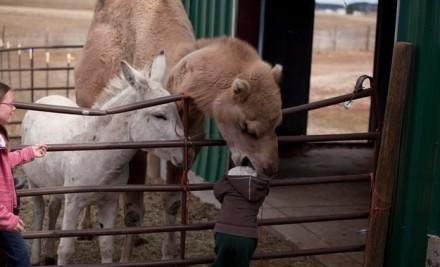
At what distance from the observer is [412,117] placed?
432cm

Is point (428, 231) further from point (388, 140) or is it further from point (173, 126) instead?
point (173, 126)

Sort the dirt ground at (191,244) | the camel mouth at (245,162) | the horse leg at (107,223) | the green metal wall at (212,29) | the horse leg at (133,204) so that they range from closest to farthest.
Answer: the camel mouth at (245,162) < the horse leg at (107,223) < the horse leg at (133,204) < the dirt ground at (191,244) < the green metal wall at (212,29)

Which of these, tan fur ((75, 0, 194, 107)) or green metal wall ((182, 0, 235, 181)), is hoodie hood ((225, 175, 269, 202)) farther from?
green metal wall ((182, 0, 235, 181))

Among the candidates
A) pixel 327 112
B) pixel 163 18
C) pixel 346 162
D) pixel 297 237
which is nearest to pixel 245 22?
pixel 163 18

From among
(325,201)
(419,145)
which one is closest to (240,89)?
(419,145)

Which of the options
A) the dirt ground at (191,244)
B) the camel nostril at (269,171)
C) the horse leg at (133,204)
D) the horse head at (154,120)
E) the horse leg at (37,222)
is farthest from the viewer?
the dirt ground at (191,244)

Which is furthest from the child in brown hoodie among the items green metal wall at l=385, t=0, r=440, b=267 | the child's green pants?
green metal wall at l=385, t=0, r=440, b=267

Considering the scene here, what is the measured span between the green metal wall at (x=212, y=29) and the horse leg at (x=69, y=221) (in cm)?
343

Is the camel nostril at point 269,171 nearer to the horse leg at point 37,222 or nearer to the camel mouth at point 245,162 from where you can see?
the camel mouth at point 245,162

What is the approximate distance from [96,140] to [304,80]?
711 centimetres

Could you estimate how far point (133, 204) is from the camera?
16.6ft

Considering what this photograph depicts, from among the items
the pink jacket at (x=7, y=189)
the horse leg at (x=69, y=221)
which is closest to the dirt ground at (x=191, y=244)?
the horse leg at (x=69, y=221)

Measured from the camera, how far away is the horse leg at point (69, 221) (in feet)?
14.1

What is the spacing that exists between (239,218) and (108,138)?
3.53 feet
